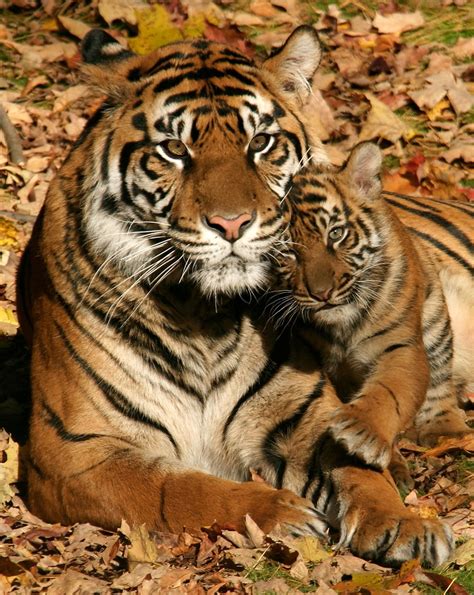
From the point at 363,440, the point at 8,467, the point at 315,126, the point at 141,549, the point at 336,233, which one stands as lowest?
the point at 8,467

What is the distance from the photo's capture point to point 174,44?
165 inches

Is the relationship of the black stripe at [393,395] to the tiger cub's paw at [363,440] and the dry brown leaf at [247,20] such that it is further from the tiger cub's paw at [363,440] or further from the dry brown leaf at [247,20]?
the dry brown leaf at [247,20]

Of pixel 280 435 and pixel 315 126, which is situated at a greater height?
pixel 315 126

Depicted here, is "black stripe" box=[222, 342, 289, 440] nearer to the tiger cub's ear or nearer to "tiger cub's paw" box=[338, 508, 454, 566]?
"tiger cub's paw" box=[338, 508, 454, 566]

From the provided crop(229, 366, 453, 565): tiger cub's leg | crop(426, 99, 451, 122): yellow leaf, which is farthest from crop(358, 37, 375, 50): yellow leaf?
crop(229, 366, 453, 565): tiger cub's leg

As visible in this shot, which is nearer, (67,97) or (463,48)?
(67,97)

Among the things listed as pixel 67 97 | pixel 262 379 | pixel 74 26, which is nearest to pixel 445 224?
pixel 262 379

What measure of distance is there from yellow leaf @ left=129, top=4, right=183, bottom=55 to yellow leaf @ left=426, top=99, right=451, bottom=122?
1810mm

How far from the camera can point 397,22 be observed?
27.1ft

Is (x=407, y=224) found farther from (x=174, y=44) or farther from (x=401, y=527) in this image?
(x=401, y=527)

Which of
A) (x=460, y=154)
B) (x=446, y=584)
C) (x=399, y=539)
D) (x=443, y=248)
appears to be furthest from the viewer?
(x=460, y=154)

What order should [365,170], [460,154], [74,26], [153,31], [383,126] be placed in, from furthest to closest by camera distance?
[74,26], [153,31], [383,126], [460,154], [365,170]

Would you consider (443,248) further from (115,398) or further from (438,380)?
(115,398)

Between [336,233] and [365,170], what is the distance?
1.33 ft
